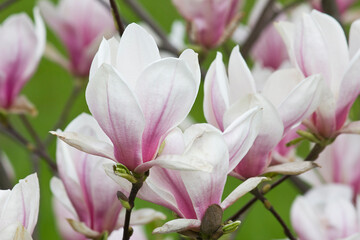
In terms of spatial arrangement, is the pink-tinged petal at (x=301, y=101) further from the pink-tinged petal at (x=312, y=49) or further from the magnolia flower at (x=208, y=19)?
the magnolia flower at (x=208, y=19)

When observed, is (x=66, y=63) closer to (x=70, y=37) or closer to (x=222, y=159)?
A: (x=70, y=37)

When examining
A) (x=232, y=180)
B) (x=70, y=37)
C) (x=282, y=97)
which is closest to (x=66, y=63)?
(x=70, y=37)

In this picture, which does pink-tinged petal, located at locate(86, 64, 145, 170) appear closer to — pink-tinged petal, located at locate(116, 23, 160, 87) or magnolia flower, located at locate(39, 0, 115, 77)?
pink-tinged petal, located at locate(116, 23, 160, 87)

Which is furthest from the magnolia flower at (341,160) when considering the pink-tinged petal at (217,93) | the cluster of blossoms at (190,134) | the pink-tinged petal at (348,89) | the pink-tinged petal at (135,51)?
the pink-tinged petal at (135,51)

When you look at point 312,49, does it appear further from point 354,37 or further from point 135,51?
point 135,51

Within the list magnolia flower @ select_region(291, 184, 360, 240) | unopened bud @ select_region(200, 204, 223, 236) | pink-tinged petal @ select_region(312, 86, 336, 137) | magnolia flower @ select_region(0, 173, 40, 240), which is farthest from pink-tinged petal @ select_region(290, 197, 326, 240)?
magnolia flower @ select_region(0, 173, 40, 240)

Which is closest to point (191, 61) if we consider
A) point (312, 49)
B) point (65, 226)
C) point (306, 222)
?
point (312, 49)
